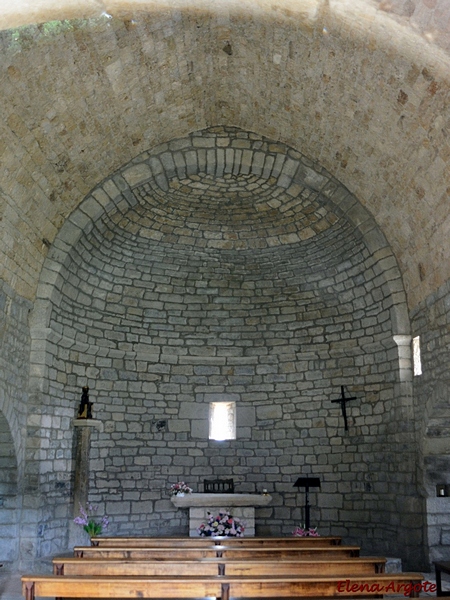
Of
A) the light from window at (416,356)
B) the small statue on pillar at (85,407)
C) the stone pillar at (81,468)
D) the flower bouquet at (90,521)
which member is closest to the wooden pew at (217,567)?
the flower bouquet at (90,521)

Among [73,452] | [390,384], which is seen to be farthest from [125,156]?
[390,384]

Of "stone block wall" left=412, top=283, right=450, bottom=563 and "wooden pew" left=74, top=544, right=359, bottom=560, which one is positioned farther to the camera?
"stone block wall" left=412, top=283, right=450, bottom=563

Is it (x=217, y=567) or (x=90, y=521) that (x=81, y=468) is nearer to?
(x=90, y=521)

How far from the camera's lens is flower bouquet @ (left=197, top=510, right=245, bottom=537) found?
32.8 feet

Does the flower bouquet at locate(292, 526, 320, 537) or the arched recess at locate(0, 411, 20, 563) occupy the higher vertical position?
the arched recess at locate(0, 411, 20, 563)

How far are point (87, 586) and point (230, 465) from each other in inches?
268

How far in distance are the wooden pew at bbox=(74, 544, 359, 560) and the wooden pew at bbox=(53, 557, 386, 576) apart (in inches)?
29.1

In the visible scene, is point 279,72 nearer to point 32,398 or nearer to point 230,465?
point 32,398

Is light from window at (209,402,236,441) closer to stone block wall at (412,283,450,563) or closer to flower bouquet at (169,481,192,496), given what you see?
flower bouquet at (169,481,192,496)

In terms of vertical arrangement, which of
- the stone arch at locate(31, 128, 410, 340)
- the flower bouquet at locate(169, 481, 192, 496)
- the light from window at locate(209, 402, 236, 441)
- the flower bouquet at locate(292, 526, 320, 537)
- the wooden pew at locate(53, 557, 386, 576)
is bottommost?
the flower bouquet at locate(292, 526, 320, 537)

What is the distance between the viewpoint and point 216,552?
715 centimetres

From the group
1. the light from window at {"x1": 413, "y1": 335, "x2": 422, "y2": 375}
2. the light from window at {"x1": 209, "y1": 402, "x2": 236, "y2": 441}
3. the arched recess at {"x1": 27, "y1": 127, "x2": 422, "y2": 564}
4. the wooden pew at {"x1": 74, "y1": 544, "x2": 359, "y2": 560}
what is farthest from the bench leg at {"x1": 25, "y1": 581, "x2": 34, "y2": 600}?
the light from window at {"x1": 209, "y1": 402, "x2": 236, "y2": 441}

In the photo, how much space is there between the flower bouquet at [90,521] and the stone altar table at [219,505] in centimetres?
126

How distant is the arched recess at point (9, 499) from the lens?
9172mm
